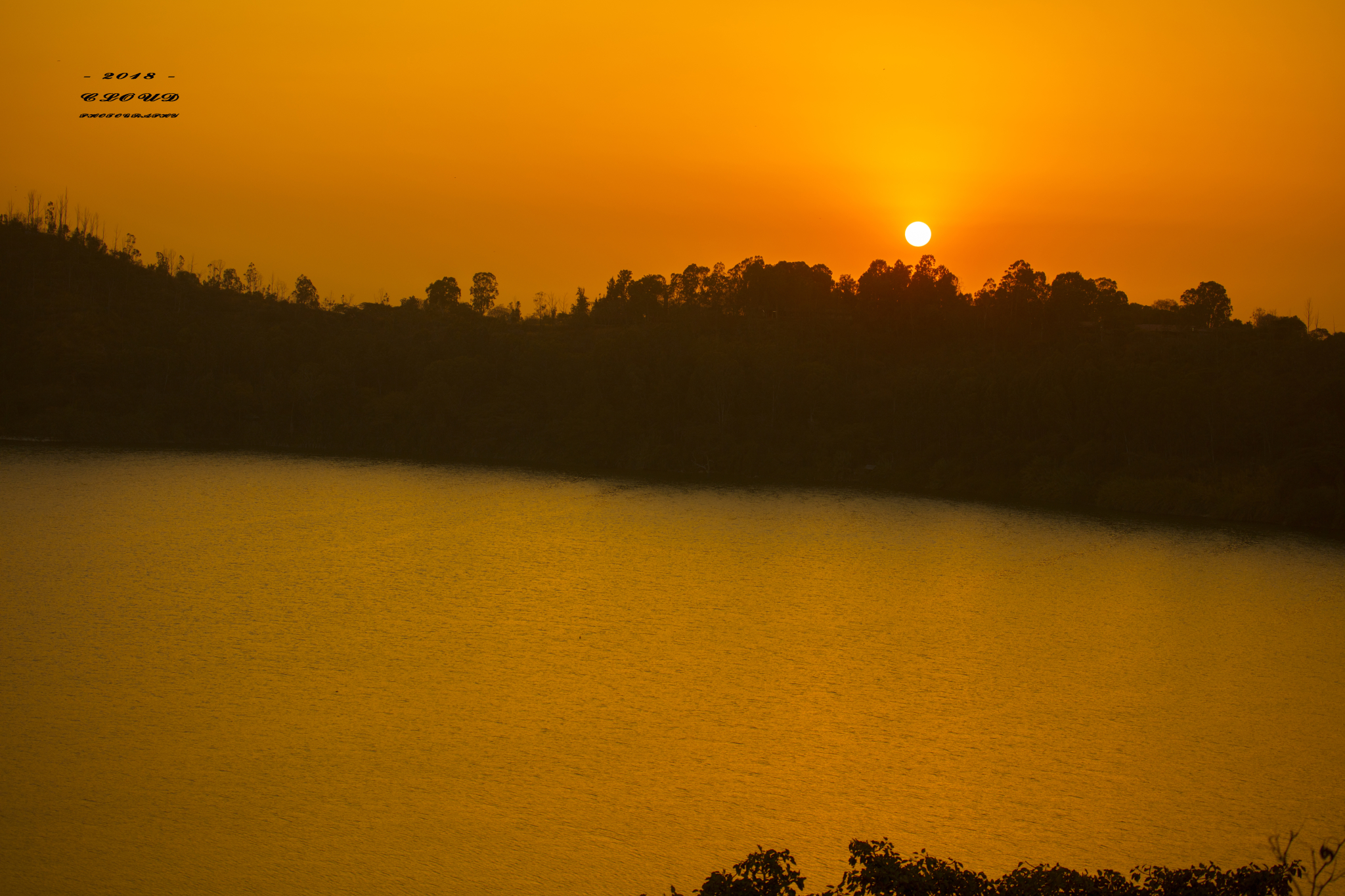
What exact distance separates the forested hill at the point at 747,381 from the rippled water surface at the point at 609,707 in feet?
81.0

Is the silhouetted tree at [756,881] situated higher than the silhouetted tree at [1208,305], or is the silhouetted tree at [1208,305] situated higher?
the silhouetted tree at [1208,305]

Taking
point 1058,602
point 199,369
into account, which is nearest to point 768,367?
point 199,369

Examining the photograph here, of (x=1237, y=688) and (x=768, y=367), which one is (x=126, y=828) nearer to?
(x=1237, y=688)

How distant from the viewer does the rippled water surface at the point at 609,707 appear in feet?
44.7

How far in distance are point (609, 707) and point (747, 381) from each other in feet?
211

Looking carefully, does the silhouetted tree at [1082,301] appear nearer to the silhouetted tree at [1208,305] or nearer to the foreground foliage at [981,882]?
the silhouetted tree at [1208,305]

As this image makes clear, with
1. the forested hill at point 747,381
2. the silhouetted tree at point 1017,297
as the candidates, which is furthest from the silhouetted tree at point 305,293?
the silhouetted tree at point 1017,297

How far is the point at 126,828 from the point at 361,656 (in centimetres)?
853

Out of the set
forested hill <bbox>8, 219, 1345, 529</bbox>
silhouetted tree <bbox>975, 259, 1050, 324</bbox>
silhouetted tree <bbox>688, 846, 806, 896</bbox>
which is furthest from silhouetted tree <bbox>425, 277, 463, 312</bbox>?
silhouetted tree <bbox>688, 846, 806, 896</bbox>

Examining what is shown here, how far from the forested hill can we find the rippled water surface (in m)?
24.7

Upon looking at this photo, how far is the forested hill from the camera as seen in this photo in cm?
6194

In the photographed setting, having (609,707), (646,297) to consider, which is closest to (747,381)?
(646,297)

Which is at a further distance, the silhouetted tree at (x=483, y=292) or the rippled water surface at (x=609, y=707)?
the silhouetted tree at (x=483, y=292)

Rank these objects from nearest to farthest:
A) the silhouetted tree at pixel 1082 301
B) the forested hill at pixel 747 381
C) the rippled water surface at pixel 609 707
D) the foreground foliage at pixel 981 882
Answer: the foreground foliage at pixel 981 882, the rippled water surface at pixel 609 707, the forested hill at pixel 747 381, the silhouetted tree at pixel 1082 301
